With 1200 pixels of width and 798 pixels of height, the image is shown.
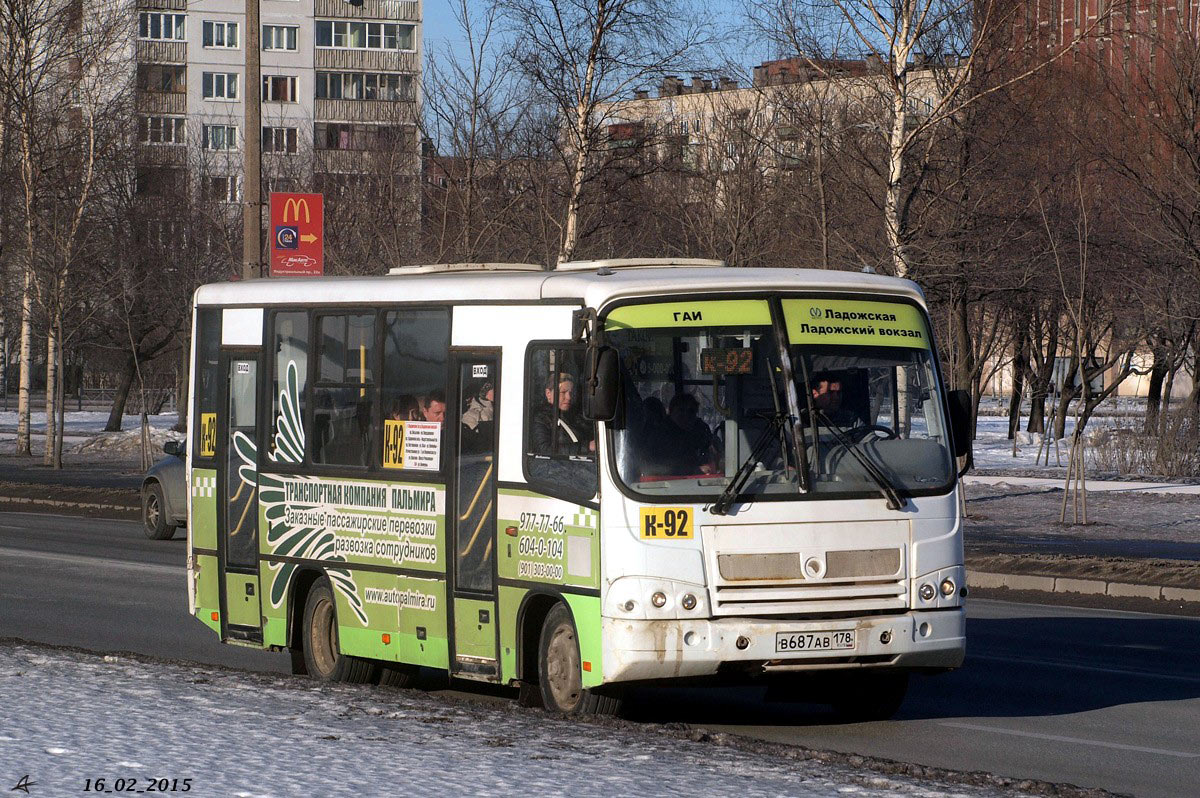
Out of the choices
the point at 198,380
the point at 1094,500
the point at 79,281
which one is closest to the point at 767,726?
the point at 198,380

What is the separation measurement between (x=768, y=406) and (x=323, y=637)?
3839 millimetres

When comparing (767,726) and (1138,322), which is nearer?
→ (767,726)

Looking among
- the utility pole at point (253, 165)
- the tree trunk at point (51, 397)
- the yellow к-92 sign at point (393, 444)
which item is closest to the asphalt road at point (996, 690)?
the yellow к-92 sign at point (393, 444)

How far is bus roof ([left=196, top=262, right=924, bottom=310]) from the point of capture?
9703 millimetres

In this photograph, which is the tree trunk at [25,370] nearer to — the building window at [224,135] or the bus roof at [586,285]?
the bus roof at [586,285]

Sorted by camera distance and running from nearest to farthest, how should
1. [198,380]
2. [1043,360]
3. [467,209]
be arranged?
[198,380] → [467,209] → [1043,360]

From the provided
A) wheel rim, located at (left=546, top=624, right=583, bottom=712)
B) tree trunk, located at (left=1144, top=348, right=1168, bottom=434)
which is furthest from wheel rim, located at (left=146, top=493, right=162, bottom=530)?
tree trunk, located at (left=1144, top=348, right=1168, bottom=434)

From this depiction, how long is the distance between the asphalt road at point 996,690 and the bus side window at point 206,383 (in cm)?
157

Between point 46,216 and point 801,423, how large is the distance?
34.5m

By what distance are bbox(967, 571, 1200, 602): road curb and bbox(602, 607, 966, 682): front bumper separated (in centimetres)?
870

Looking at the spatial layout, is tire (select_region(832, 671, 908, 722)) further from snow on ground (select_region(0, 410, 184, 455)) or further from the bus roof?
snow on ground (select_region(0, 410, 184, 455))

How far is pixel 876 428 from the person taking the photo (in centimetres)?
982

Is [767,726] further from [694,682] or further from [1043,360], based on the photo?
[1043,360]

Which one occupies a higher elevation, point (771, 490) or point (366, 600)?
point (771, 490)
